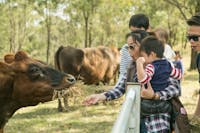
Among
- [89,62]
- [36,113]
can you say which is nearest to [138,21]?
[36,113]

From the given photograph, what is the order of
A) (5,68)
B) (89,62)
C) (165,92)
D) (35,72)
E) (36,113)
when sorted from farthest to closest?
1. (89,62)
2. (36,113)
3. (35,72)
4. (5,68)
5. (165,92)

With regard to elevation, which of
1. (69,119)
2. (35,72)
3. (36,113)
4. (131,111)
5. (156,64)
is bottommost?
(36,113)

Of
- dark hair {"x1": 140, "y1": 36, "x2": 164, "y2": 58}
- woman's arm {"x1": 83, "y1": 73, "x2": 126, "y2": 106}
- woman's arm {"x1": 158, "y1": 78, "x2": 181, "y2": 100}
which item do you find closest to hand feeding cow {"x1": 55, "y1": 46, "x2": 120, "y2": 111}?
woman's arm {"x1": 83, "y1": 73, "x2": 126, "y2": 106}

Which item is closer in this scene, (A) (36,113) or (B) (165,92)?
(B) (165,92)

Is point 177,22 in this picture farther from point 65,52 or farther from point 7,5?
point 65,52

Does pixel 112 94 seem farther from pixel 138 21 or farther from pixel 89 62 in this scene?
pixel 89 62

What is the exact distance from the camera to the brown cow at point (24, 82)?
4.85 m

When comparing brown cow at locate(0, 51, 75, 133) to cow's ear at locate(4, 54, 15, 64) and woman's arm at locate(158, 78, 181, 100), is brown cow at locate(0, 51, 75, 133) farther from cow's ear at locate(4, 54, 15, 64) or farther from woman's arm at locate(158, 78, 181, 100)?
woman's arm at locate(158, 78, 181, 100)

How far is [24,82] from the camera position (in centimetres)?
491

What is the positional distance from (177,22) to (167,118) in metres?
41.0

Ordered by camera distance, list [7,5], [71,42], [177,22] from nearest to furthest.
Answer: [7,5]
[177,22]
[71,42]

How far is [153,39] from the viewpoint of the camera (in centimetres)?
377

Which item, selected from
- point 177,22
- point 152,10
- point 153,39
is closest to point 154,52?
point 153,39

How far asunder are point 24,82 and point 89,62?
10.4 metres
